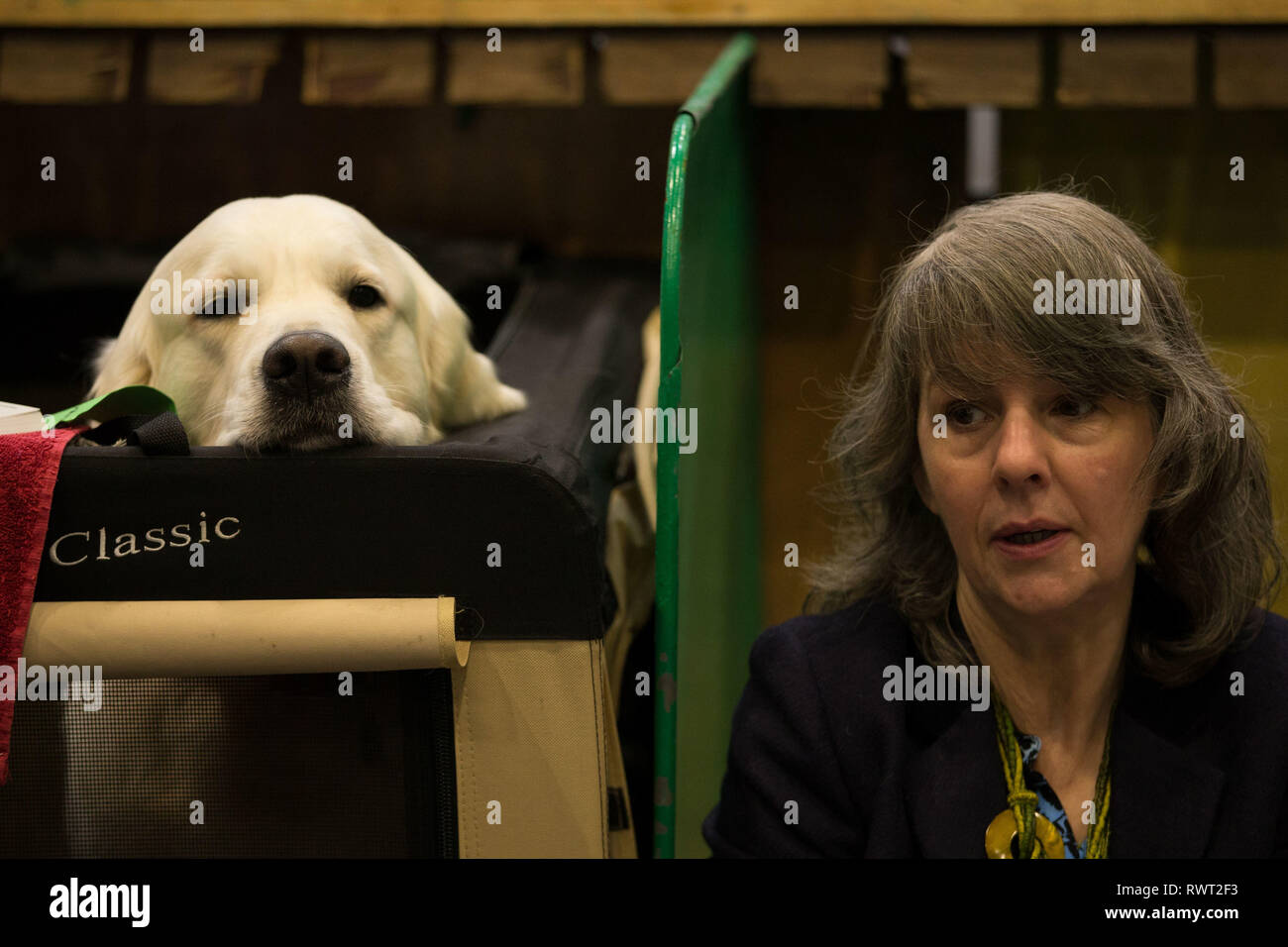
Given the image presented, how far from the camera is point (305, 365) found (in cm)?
111

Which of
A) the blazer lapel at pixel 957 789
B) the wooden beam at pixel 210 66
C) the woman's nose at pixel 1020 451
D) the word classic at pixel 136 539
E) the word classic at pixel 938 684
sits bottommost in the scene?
→ the blazer lapel at pixel 957 789

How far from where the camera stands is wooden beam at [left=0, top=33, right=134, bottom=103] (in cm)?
166

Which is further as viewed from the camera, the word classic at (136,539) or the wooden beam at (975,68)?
the wooden beam at (975,68)

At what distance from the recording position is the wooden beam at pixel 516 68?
1657 mm

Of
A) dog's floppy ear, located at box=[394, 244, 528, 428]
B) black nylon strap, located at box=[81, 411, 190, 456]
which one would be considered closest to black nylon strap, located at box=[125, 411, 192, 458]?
black nylon strap, located at box=[81, 411, 190, 456]

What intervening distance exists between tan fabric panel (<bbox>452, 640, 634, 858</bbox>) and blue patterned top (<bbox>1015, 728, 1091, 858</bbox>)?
35 centimetres

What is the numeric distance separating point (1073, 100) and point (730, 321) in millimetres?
532

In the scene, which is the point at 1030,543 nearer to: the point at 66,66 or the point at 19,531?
the point at 19,531

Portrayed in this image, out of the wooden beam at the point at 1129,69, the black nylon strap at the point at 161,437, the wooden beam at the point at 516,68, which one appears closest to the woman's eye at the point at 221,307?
the black nylon strap at the point at 161,437

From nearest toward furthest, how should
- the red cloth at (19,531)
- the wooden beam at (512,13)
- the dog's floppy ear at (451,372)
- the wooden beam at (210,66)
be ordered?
the red cloth at (19,531) < the dog's floppy ear at (451,372) < the wooden beam at (512,13) < the wooden beam at (210,66)

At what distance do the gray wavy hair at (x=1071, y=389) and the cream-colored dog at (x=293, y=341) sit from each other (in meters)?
0.44

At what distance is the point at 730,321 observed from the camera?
161cm

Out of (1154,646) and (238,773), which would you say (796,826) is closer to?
(1154,646)

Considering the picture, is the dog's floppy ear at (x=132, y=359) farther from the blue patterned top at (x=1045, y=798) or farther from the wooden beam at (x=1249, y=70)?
the wooden beam at (x=1249, y=70)
